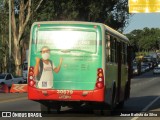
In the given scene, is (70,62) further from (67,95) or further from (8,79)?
(8,79)

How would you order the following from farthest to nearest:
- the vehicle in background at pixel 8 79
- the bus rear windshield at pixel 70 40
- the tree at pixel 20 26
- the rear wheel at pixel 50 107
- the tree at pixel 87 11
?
the tree at pixel 87 11 → the tree at pixel 20 26 → the vehicle in background at pixel 8 79 → the rear wheel at pixel 50 107 → the bus rear windshield at pixel 70 40

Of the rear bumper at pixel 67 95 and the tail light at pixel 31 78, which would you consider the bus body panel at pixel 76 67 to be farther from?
the tail light at pixel 31 78

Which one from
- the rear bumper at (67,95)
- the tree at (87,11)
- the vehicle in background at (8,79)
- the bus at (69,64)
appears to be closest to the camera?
the rear bumper at (67,95)

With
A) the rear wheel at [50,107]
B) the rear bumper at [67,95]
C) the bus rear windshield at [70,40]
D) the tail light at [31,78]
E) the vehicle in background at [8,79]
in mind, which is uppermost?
the bus rear windshield at [70,40]

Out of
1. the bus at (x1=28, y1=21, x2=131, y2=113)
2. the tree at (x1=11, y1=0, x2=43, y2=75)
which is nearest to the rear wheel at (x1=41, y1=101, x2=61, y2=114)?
the bus at (x1=28, y1=21, x2=131, y2=113)

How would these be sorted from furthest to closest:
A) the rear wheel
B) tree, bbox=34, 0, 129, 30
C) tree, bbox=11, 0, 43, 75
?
tree, bbox=34, 0, 129, 30 < tree, bbox=11, 0, 43, 75 < the rear wheel

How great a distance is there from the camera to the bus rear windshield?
17141 millimetres

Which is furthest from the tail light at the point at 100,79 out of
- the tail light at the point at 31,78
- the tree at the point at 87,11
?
the tree at the point at 87,11

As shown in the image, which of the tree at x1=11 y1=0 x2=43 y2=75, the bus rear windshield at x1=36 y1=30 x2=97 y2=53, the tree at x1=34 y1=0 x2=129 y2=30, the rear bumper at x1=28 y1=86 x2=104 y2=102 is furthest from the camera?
the tree at x1=34 y1=0 x2=129 y2=30

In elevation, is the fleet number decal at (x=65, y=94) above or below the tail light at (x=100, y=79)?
below

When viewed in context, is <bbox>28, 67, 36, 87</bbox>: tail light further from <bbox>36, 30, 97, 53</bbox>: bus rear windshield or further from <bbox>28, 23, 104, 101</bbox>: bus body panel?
<bbox>36, 30, 97, 53</bbox>: bus rear windshield

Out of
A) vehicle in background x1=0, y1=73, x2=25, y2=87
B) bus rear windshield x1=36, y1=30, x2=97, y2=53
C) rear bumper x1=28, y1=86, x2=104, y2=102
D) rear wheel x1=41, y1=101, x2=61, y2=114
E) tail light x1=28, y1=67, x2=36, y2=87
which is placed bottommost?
vehicle in background x1=0, y1=73, x2=25, y2=87

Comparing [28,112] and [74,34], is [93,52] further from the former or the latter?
[28,112]

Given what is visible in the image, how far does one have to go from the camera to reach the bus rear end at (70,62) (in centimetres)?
1691
